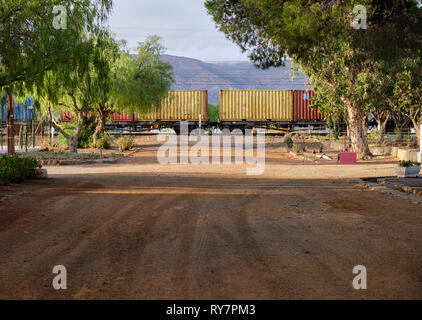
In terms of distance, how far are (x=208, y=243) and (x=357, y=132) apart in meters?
22.2

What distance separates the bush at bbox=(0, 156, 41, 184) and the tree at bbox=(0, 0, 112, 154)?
2.18m

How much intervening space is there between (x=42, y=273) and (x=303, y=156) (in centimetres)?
2445

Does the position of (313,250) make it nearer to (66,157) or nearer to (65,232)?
(65,232)

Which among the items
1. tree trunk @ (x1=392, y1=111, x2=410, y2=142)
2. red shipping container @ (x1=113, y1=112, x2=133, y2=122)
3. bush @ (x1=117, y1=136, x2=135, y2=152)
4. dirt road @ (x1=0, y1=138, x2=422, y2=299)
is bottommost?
dirt road @ (x1=0, y1=138, x2=422, y2=299)

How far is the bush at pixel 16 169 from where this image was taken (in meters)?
13.3

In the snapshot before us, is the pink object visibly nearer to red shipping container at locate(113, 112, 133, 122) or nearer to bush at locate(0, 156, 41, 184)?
bush at locate(0, 156, 41, 184)

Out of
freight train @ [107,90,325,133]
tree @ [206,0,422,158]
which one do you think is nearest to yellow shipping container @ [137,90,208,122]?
freight train @ [107,90,325,133]

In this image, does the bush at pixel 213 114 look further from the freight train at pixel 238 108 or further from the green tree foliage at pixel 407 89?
the green tree foliage at pixel 407 89

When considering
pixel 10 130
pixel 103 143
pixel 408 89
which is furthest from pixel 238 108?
pixel 10 130

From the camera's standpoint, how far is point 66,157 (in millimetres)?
23484

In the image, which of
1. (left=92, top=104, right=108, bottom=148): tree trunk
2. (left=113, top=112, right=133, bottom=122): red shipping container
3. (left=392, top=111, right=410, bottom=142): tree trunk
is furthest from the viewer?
→ (left=113, top=112, right=133, bottom=122): red shipping container

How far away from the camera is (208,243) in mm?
6844

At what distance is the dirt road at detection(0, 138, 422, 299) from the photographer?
4.93 meters
